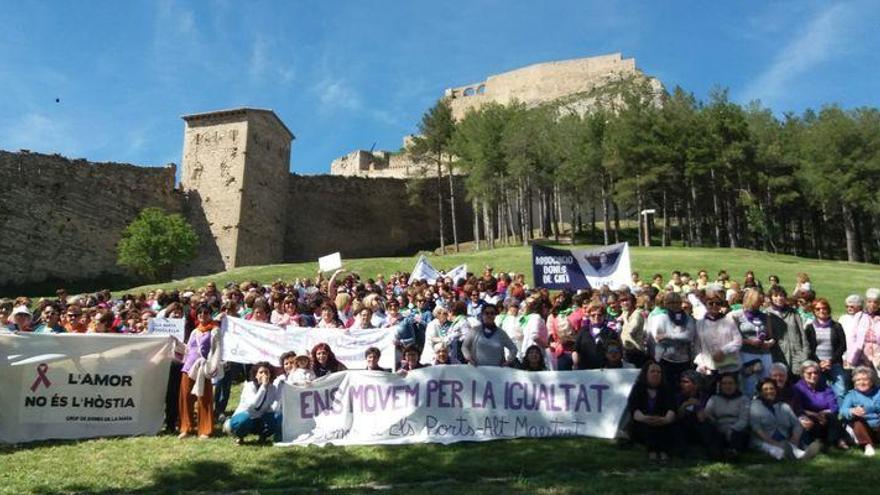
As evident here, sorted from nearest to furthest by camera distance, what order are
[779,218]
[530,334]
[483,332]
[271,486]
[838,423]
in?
[271,486] < [838,423] < [483,332] < [530,334] < [779,218]

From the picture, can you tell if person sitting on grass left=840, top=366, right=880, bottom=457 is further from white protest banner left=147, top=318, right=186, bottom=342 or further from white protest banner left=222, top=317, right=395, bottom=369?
white protest banner left=147, top=318, right=186, bottom=342

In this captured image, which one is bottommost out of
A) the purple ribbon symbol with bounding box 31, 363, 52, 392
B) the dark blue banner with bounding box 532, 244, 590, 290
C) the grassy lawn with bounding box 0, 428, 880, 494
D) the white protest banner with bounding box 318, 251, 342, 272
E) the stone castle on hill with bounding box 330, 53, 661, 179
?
the grassy lawn with bounding box 0, 428, 880, 494

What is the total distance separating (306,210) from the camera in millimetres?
48406

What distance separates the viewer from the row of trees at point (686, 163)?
1571 inches

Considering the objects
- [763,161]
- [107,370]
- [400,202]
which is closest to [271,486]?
[107,370]

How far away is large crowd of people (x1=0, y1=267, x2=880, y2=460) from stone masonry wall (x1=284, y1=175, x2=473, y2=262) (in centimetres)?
3682

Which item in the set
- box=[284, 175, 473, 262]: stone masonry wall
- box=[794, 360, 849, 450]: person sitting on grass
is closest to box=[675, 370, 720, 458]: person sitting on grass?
box=[794, 360, 849, 450]: person sitting on grass

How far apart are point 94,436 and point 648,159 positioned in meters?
36.2

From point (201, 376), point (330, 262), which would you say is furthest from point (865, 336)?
point (330, 262)

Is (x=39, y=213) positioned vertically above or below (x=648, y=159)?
below

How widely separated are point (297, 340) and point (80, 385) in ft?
10.1

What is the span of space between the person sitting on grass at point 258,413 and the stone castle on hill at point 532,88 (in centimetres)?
6306

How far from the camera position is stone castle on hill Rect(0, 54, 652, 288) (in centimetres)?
3697

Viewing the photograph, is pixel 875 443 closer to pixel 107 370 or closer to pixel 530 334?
pixel 530 334
